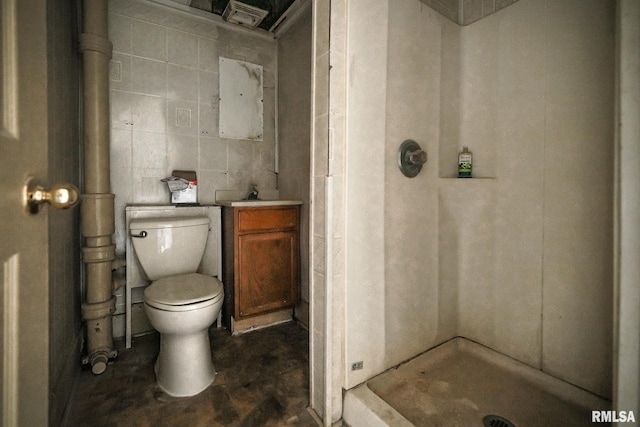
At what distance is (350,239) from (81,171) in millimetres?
1685

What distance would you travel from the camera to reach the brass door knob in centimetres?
47

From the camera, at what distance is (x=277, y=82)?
2.55 metres

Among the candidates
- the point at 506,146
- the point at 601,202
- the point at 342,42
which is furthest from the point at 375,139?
the point at 601,202

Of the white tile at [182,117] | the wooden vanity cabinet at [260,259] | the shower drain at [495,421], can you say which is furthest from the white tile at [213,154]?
the shower drain at [495,421]

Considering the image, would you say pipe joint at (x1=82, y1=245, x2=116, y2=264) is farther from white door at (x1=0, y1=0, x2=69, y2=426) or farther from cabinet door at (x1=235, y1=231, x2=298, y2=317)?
white door at (x1=0, y1=0, x2=69, y2=426)

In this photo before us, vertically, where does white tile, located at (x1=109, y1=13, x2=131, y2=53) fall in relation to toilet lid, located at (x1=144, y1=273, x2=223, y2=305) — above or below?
above

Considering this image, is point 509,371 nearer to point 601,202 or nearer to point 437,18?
point 601,202

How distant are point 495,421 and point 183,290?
1.49 m

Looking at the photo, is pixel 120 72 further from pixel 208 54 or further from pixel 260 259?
pixel 260 259

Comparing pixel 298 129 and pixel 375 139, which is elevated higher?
pixel 298 129

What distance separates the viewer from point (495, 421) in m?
1.13

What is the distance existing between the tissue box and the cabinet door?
53cm

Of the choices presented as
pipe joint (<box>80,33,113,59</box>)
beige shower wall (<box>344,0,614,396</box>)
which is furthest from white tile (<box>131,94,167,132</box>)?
beige shower wall (<box>344,0,614,396</box>)

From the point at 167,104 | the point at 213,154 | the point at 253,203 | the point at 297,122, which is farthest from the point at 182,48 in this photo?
the point at 253,203
